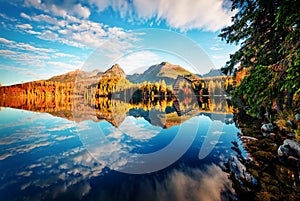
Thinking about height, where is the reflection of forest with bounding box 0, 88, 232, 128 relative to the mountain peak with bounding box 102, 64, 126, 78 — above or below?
below

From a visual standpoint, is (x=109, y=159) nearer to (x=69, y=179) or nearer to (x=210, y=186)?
(x=69, y=179)

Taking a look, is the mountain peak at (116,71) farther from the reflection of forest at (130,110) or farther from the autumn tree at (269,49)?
the autumn tree at (269,49)

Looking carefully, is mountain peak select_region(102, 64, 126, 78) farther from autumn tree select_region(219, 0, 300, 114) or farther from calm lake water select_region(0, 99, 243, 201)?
autumn tree select_region(219, 0, 300, 114)

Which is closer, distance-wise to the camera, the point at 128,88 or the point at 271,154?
the point at 271,154

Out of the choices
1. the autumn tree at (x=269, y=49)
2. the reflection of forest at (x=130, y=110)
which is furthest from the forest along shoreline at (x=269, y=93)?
the reflection of forest at (x=130, y=110)

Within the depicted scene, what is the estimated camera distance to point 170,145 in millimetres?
11281

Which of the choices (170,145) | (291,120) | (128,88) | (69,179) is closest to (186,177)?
(170,145)

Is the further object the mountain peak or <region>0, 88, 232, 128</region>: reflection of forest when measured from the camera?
the mountain peak

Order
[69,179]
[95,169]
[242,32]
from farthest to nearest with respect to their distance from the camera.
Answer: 1. [242,32]
2. [95,169]
3. [69,179]

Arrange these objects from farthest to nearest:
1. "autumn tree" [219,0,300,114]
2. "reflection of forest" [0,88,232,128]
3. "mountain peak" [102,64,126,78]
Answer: "mountain peak" [102,64,126,78] < "reflection of forest" [0,88,232,128] < "autumn tree" [219,0,300,114]

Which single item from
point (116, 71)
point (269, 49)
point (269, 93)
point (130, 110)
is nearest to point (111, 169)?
point (269, 93)

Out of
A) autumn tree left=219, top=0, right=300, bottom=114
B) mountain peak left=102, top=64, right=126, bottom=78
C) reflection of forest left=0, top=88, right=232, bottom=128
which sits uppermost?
mountain peak left=102, top=64, right=126, bottom=78

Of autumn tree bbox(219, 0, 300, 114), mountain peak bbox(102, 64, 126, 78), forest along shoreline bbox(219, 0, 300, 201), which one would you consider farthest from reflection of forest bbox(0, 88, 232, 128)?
autumn tree bbox(219, 0, 300, 114)

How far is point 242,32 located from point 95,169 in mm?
12675
